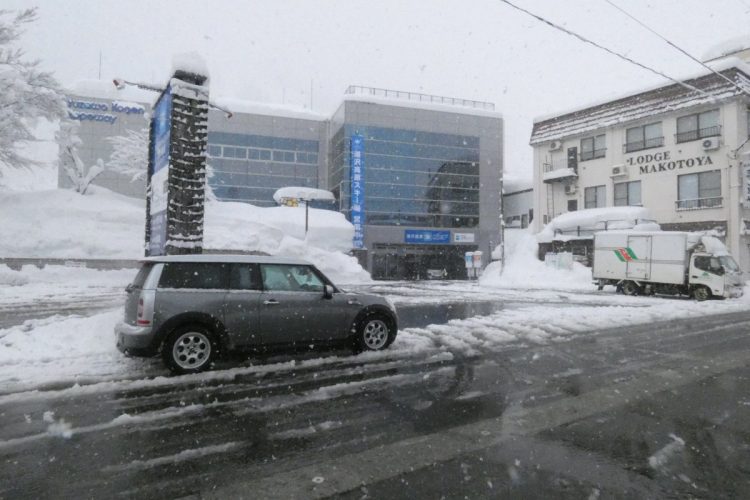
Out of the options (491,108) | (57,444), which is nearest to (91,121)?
(491,108)

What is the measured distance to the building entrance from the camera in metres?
43.6

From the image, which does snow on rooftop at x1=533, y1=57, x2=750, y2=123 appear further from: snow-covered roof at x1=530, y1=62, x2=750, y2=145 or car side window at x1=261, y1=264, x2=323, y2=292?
car side window at x1=261, y1=264, x2=323, y2=292

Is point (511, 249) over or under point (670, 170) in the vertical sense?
under

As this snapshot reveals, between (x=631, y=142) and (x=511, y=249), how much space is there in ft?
44.6

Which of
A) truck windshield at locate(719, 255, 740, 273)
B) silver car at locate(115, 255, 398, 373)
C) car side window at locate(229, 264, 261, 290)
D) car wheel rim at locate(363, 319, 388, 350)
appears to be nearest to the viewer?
silver car at locate(115, 255, 398, 373)

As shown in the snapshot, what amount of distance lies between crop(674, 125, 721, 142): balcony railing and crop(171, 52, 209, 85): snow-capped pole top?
1189 inches

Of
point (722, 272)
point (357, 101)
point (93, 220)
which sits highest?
point (357, 101)

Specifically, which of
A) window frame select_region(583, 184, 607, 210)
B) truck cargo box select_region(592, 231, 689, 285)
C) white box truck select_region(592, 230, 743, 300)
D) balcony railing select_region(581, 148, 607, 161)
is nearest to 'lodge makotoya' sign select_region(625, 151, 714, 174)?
balcony railing select_region(581, 148, 607, 161)

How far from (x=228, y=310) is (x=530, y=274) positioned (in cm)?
2862

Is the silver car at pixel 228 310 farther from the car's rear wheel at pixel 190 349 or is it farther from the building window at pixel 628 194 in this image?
the building window at pixel 628 194

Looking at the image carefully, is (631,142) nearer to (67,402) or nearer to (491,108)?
(491,108)

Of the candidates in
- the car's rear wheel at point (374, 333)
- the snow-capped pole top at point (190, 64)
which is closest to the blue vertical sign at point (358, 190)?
the snow-capped pole top at point (190, 64)

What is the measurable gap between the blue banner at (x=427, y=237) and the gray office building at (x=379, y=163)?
11cm

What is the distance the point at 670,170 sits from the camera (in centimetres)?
2914
